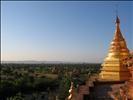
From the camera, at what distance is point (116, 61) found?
1482 cm

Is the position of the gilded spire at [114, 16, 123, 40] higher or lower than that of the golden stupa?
higher

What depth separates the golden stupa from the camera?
14.3 meters

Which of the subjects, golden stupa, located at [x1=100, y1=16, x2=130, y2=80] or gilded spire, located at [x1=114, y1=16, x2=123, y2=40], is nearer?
golden stupa, located at [x1=100, y1=16, x2=130, y2=80]

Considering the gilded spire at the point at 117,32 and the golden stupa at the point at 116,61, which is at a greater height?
the gilded spire at the point at 117,32

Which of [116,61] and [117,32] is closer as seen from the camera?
[116,61]

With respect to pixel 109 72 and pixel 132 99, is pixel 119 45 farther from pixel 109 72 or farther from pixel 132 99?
pixel 132 99

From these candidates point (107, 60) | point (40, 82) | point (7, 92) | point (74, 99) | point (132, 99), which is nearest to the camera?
point (132, 99)

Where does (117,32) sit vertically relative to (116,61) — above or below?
above

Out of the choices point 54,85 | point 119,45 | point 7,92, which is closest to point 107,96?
point 119,45

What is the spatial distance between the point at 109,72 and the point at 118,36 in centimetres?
235

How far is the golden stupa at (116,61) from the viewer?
46.8 feet

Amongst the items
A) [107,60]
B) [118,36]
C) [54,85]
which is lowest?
[54,85]

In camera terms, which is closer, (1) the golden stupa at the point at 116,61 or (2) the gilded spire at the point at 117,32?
(1) the golden stupa at the point at 116,61

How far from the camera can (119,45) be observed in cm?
1581
